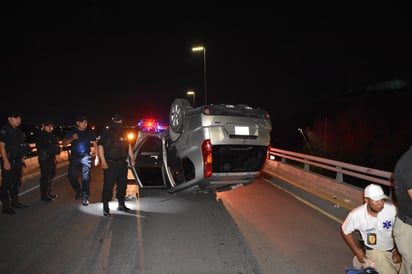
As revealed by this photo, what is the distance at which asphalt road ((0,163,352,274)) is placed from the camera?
4.50 metres

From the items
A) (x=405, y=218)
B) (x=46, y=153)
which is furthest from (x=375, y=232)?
(x=46, y=153)

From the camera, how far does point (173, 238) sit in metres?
5.59

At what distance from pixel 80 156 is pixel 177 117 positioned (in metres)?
2.49

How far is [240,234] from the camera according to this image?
19.1 feet

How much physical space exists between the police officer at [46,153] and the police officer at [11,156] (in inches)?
29.2

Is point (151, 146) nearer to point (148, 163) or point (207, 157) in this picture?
point (148, 163)

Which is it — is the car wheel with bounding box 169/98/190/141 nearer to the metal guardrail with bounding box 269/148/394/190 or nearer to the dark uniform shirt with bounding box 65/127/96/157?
the dark uniform shirt with bounding box 65/127/96/157

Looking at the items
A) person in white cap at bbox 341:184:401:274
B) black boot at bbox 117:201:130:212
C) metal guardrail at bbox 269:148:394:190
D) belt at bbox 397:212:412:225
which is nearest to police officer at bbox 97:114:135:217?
black boot at bbox 117:201:130:212

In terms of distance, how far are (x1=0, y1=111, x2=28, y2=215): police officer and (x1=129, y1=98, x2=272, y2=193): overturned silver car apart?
9.57 ft

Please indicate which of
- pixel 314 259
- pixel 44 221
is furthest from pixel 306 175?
pixel 44 221

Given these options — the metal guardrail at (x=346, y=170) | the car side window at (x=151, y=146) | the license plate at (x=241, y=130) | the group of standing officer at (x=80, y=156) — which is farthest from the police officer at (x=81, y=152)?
the metal guardrail at (x=346, y=170)

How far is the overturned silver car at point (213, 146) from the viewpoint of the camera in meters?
6.30

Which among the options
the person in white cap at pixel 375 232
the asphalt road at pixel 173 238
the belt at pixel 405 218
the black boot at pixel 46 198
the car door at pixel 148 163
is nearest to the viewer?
the belt at pixel 405 218

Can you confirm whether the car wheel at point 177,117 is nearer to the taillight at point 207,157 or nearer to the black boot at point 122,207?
the taillight at point 207,157
